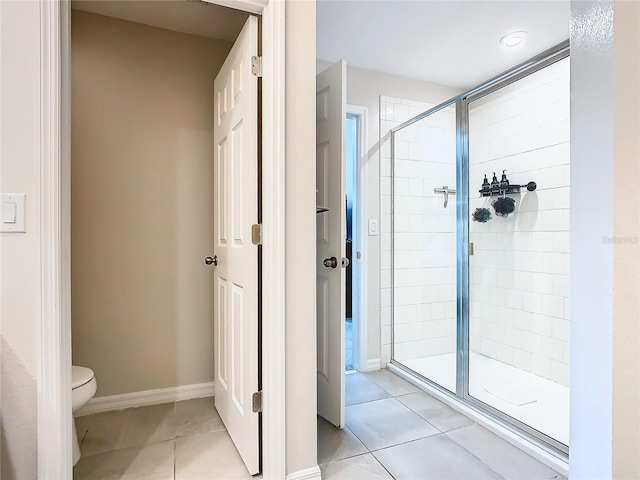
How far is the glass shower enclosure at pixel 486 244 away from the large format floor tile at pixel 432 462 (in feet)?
1.65

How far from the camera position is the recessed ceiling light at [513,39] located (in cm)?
239

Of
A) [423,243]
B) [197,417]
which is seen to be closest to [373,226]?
[423,243]

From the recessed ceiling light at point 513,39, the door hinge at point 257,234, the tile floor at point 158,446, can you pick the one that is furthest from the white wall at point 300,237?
the recessed ceiling light at point 513,39

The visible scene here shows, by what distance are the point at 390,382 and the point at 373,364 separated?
27 cm

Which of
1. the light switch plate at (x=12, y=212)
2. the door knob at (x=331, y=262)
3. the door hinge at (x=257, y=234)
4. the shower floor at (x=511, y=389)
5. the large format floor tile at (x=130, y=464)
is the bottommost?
the large format floor tile at (x=130, y=464)

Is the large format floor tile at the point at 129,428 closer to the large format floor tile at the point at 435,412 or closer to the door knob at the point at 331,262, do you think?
the door knob at the point at 331,262

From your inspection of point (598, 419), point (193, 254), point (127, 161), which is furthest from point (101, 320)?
point (598, 419)

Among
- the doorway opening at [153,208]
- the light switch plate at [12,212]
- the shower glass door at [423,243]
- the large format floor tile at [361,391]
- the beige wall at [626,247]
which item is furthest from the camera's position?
the shower glass door at [423,243]

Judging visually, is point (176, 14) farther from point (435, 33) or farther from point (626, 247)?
point (626, 247)

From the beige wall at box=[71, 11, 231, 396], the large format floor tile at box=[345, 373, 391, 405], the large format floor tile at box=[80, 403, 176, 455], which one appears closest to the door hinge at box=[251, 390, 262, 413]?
the large format floor tile at box=[80, 403, 176, 455]

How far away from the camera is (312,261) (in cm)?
149

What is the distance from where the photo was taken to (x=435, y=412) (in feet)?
6.95

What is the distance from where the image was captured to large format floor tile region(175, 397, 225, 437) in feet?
6.27

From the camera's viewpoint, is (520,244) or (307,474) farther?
(520,244)
